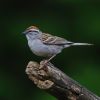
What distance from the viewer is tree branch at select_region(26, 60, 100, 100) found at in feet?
21.0

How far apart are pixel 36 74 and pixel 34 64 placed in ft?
0.64

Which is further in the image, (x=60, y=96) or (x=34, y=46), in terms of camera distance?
(x=34, y=46)

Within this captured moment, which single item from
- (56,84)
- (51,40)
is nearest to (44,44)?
(51,40)

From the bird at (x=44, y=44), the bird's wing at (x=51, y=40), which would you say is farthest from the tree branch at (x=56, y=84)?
the bird's wing at (x=51, y=40)

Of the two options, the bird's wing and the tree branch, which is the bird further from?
the tree branch

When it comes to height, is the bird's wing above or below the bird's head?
below

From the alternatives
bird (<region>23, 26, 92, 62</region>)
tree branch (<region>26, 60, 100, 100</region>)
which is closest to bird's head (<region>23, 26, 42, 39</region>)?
bird (<region>23, 26, 92, 62</region>)

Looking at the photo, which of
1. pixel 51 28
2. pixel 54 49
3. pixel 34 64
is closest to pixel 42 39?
pixel 54 49

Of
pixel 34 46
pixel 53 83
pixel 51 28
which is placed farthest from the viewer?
pixel 51 28

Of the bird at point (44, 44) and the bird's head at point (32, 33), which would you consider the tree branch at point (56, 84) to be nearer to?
the bird at point (44, 44)

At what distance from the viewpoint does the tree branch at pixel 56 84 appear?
6.41 metres

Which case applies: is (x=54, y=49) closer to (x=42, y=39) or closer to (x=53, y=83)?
(x=42, y=39)

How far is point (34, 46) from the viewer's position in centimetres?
715

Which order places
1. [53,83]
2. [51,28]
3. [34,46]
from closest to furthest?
[53,83] → [34,46] → [51,28]
